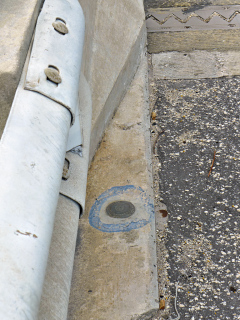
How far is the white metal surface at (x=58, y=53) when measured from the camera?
1339 millimetres

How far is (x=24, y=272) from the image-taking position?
865 mm

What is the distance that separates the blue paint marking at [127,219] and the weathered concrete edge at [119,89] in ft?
0.88

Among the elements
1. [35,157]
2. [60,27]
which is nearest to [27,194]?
[35,157]

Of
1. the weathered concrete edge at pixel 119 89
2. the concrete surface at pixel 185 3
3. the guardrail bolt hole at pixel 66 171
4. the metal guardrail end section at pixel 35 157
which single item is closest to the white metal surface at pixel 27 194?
the metal guardrail end section at pixel 35 157

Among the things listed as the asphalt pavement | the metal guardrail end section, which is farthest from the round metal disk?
the metal guardrail end section

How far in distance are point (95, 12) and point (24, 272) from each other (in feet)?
7.39

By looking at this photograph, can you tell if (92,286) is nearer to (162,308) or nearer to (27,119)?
(162,308)

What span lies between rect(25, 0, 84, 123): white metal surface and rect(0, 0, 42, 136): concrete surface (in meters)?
0.04

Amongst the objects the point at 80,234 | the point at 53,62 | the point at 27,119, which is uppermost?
the point at 53,62

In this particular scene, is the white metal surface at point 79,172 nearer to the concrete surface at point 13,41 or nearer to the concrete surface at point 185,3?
the concrete surface at point 13,41

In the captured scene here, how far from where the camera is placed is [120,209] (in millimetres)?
2129

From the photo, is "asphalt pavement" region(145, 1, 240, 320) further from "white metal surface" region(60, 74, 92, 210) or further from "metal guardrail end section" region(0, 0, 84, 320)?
"metal guardrail end section" region(0, 0, 84, 320)

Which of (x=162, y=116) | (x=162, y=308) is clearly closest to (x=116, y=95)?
(x=162, y=116)

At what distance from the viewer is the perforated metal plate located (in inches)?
164
